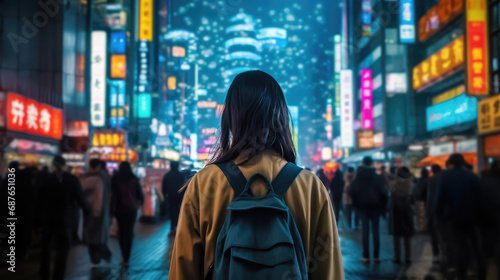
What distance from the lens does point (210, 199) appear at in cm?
197

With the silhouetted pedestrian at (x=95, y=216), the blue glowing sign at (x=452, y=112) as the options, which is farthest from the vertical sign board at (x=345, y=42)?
the silhouetted pedestrian at (x=95, y=216)

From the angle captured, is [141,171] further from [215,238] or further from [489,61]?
[215,238]

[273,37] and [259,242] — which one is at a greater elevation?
[273,37]

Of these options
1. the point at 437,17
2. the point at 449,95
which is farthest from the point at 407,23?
the point at 449,95

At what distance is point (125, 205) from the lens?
8430mm

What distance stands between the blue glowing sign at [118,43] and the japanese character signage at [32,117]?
12443 mm

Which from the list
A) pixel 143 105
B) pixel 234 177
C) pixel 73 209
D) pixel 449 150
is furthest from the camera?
pixel 143 105

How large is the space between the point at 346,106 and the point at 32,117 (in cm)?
3686

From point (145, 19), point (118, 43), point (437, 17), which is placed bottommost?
point (118, 43)

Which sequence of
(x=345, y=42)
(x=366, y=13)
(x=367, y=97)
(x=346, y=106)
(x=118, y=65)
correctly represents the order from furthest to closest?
(x=345, y=42)
(x=346, y=106)
(x=366, y=13)
(x=367, y=97)
(x=118, y=65)

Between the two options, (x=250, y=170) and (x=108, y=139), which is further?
(x=108, y=139)

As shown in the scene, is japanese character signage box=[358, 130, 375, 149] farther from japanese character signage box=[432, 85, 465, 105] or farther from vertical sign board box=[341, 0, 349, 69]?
vertical sign board box=[341, 0, 349, 69]

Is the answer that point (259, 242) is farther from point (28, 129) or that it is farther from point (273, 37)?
point (273, 37)

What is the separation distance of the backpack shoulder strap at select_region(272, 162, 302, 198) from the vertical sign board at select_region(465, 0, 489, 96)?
14470 millimetres
